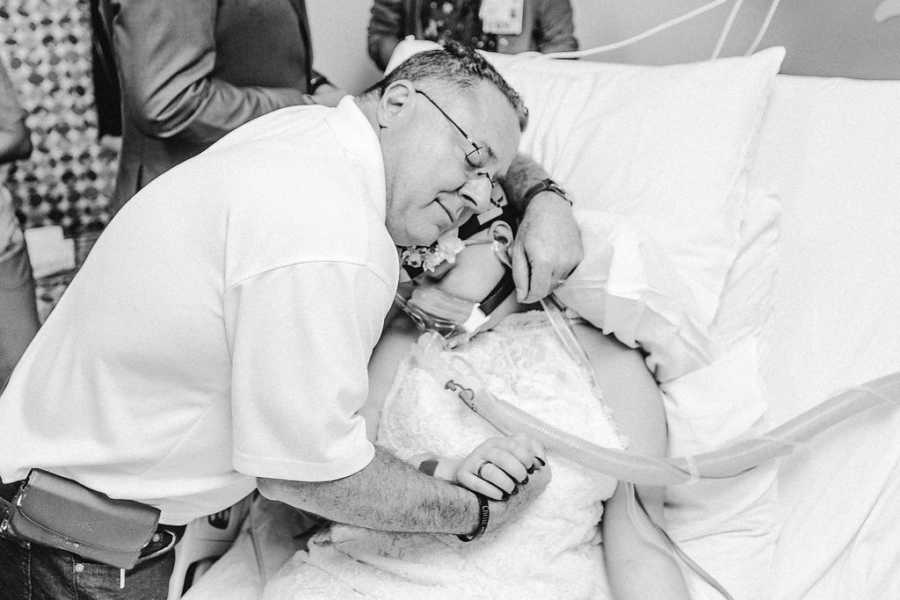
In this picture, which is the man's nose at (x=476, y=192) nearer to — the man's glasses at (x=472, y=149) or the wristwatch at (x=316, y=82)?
the man's glasses at (x=472, y=149)

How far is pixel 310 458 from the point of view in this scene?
0.85 meters

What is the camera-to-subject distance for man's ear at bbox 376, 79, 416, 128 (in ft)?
3.35

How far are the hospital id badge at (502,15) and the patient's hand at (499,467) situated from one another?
131 cm

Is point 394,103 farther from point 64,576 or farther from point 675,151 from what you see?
point 64,576

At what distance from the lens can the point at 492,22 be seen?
6.77 feet

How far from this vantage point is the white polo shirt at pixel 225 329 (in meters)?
0.81

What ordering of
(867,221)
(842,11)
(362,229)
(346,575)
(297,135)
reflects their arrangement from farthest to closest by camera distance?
(842,11) < (867,221) < (346,575) < (297,135) < (362,229)

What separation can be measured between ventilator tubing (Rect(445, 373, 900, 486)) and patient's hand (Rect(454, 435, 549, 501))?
62 millimetres

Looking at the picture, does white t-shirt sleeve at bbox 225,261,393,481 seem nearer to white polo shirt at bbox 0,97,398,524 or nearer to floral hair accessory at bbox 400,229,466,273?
white polo shirt at bbox 0,97,398,524

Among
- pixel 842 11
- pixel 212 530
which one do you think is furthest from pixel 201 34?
pixel 842 11

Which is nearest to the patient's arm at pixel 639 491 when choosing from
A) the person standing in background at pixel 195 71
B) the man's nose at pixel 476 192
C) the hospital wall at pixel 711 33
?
the man's nose at pixel 476 192

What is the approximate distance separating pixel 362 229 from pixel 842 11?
1.35 meters

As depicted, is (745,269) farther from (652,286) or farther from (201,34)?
(201,34)

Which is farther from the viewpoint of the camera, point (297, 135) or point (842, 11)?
point (842, 11)
